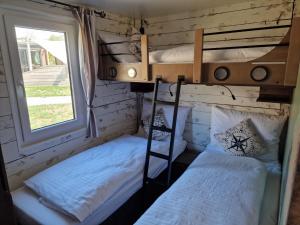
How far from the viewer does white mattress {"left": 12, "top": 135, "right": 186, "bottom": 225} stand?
4.70 ft

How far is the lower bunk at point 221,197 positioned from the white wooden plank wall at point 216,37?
0.80 m

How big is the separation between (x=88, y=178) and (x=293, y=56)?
5.97ft

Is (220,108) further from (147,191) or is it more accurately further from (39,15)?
(39,15)

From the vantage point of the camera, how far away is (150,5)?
2.27 m

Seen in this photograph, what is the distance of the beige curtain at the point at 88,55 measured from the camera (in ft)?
6.94

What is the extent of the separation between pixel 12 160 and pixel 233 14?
8.92 feet

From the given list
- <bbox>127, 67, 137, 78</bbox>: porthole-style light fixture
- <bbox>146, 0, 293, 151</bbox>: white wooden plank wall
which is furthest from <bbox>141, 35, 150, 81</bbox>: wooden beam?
<bbox>146, 0, 293, 151</bbox>: white wooden plank wall

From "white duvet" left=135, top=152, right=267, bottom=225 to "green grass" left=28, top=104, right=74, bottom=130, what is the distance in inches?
54.1

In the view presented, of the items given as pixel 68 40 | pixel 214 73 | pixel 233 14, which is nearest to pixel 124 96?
pixel 68 40

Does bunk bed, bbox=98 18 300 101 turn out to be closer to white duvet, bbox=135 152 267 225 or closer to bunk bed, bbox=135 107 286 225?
bunk bed, bbox=135 107 286 225

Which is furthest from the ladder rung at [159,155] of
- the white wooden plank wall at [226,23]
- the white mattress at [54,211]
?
the white wooden plank wall at [226,23]

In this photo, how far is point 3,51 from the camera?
1651mm

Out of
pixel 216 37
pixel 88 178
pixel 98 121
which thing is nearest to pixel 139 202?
pixel 88 178

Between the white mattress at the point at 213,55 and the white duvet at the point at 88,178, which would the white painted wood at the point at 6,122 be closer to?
the white duvet at the point at 88,178
